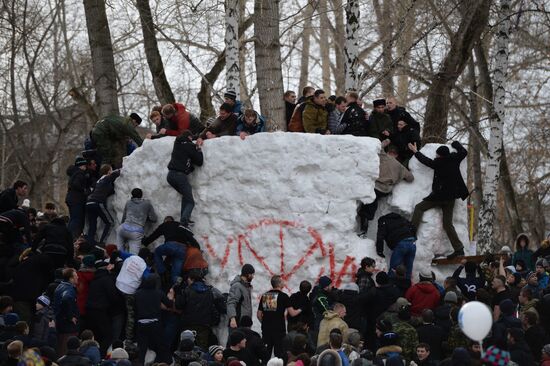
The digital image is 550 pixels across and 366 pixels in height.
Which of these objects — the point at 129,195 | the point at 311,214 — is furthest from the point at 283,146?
the point at 129,195

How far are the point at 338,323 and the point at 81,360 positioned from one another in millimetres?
3413

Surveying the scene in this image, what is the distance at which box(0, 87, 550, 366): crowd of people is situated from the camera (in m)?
14.4

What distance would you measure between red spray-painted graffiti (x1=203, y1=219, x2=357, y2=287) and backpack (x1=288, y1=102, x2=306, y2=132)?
191 cm

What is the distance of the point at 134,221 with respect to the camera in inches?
725

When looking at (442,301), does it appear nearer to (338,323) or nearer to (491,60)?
(338,323)

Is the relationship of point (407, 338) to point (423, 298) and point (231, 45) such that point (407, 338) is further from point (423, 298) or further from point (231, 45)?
point (231, 45)

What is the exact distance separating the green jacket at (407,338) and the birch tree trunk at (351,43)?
7.66 m

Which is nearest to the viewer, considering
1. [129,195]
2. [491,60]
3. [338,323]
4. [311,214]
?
[338,323]

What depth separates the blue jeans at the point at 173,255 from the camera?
17.5 m

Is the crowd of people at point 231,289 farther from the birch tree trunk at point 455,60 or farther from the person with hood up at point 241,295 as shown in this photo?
the birch tree trunk at point 455,60

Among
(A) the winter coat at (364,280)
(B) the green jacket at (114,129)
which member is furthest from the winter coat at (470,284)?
(B) the green jacket at (114,129)

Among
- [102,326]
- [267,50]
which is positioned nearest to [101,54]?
[267,50]

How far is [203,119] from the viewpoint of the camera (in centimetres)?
2817

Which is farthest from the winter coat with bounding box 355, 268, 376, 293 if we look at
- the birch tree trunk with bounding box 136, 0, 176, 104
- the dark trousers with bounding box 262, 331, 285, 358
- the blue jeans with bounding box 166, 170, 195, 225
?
the birch tree trunk with bounding box 136, 0, 176, 104
